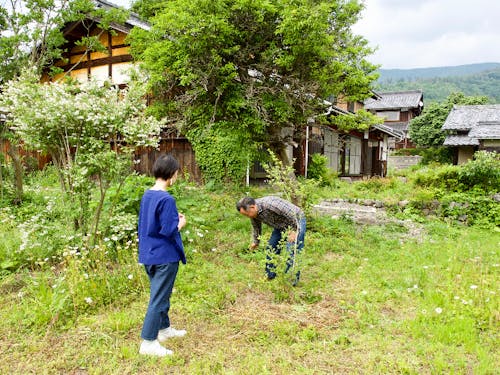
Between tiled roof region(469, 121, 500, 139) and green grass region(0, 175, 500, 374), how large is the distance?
52.3ft

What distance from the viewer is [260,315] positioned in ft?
12.2

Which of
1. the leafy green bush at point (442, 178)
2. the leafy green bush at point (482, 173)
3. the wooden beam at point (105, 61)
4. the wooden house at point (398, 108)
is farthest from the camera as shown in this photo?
the wooden house at point (398, 108)

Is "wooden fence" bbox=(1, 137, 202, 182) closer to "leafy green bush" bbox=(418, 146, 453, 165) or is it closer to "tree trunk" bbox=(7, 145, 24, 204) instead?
"tree trunk" bbox=(7, 145, 24, 204)

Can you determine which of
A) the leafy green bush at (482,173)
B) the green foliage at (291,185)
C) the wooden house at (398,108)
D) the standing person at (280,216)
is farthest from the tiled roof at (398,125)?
the standing person at (280,216)

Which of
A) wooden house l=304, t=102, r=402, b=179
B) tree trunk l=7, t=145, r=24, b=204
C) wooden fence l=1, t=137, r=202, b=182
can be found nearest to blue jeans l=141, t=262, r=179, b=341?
tree trunk l=7, t=145, r=24, b=204

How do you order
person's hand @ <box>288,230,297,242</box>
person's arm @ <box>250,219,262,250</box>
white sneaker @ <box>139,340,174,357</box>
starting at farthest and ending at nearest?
person's arm @ <box>250,219,262,250</box>
person's hand @ <box>288,230,297,242</box>
white sneaker @ <box>139,340,174,357</box>

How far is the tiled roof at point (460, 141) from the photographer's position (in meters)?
21.0

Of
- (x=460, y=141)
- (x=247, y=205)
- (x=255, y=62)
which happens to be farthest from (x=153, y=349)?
(x=460, y=141)

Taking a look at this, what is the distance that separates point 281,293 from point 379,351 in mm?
1280

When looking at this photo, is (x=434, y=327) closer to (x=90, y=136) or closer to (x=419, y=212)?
(x=90, y=136)

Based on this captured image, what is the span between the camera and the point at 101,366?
114 inches

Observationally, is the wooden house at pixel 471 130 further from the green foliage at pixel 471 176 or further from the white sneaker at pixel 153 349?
the white sneaker at pixel 153 349

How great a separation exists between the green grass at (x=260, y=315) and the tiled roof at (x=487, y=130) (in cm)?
1593

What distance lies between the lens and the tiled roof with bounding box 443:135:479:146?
68.9 feet
